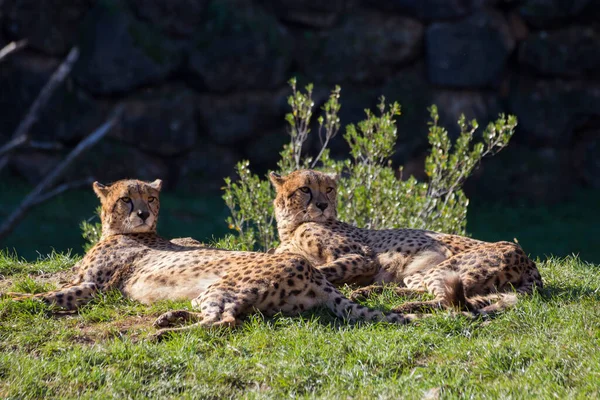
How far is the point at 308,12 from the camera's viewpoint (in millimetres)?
11570

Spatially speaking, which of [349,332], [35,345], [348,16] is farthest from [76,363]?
[348,16]

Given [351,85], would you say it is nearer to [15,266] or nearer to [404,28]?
[404,28]

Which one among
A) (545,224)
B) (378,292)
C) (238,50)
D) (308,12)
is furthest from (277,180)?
(545,224)

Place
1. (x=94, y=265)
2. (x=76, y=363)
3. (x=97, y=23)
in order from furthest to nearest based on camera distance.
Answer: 1. (x=97, y=23)
2. (x=94, y=265)
3. (x=76, y=363)

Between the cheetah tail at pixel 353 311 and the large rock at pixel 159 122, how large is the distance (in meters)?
7.23

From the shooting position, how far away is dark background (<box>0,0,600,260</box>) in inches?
432

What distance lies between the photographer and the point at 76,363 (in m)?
3.61

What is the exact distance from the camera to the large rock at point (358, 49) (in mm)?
11430

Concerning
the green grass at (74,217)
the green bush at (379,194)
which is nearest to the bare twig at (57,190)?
the green bush at (379,194)

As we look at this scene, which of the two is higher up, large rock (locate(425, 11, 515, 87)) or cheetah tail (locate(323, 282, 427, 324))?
large rock (locate(425, 11, 515, 87))

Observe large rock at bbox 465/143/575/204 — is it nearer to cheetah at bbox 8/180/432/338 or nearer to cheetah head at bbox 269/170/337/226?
cheetah head at bbox 269/170/337/226

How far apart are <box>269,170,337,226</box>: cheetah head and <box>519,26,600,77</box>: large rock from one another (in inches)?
275

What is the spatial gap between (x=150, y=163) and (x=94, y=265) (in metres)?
6.46

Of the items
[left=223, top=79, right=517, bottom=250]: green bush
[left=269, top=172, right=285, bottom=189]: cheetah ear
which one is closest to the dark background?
[left=223, top=79, right=517, bottom=250]: green bush
